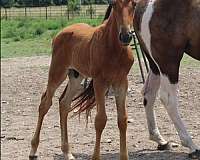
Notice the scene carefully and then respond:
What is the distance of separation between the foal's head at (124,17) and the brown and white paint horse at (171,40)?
1.41 metres

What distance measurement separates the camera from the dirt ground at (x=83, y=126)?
6.29 metres

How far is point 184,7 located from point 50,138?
7.70ft

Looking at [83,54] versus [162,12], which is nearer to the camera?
[83,54]

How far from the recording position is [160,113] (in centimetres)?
827

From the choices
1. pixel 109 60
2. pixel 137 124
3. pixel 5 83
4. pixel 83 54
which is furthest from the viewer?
pixel 5 83

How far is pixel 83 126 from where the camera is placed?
7578 millimetres

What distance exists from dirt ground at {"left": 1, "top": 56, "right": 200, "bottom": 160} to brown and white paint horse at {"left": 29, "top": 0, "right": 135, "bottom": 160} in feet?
1.72

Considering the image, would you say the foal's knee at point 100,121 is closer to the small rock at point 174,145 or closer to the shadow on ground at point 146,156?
the shadow on ground at point 146,156

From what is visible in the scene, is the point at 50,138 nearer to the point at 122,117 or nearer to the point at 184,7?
the point at 122,117

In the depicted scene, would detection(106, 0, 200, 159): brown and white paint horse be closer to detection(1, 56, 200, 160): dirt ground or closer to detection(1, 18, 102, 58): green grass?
detection(1, 56, 200, 160): dirt ground

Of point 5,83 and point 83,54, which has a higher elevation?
point 83,54

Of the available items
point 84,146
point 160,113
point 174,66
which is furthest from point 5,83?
point 174,66

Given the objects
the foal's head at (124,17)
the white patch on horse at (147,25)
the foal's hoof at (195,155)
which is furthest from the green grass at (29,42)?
the foal's head at (124,17)

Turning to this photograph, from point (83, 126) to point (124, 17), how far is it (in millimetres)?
3064
